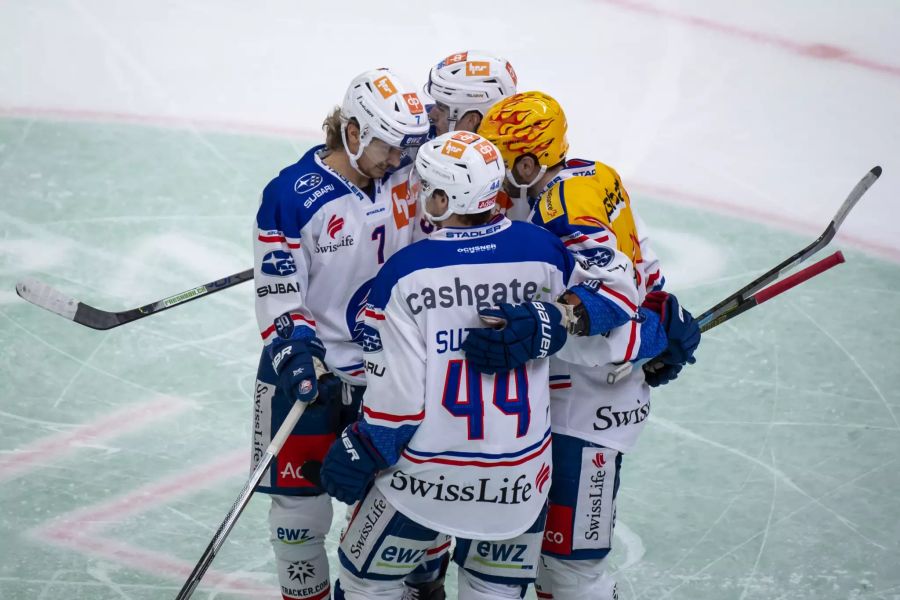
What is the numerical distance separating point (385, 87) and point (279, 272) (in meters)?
0.56

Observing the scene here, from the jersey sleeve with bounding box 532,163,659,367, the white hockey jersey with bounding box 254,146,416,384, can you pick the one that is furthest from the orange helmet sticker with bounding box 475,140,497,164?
the white hockey jersey with bounding box 254,146,416,384

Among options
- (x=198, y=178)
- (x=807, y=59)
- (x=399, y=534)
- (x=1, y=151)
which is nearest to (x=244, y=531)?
(x=399, y=534)

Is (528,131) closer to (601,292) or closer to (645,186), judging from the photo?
(601,292)

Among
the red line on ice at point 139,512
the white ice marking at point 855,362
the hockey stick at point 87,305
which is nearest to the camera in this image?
the hockey stick at point 87,305

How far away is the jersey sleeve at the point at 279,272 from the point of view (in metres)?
3.31

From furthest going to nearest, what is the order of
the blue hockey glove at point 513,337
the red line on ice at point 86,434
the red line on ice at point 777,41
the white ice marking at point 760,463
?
the red line on ice at point 777,41, the red line on ice at point 86,434, the white ice marking at point 760,463, the blue hockey glove at point 513,337

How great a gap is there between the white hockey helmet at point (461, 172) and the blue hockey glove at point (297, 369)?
21.1 inches

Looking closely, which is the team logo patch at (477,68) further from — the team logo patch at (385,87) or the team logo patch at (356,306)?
the team logo patch at (356,306)

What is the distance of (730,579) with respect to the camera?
161 inches

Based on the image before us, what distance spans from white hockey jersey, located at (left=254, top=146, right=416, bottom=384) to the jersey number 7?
1.36 feet

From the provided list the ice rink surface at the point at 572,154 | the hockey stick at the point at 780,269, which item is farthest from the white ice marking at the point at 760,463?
the hockey stick at the point at 780,269

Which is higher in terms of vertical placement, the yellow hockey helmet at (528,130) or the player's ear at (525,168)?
the yellow hockey helmet at (528,130)

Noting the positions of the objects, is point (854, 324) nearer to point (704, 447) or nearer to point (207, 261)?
point (704, 447)

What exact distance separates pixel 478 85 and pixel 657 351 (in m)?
→ 1.05
